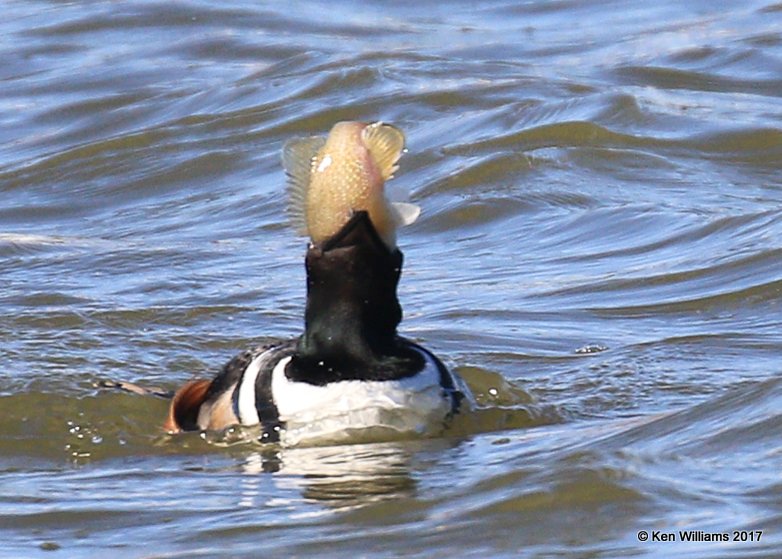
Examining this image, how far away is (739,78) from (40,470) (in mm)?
8692

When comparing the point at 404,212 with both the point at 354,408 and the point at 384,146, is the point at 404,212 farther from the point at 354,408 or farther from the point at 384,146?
the point at 354,408

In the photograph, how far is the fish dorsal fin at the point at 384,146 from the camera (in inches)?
249

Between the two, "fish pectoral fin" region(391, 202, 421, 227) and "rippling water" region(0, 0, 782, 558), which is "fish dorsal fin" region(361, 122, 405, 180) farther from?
"rippling water" region(0, 0, 782, 558)

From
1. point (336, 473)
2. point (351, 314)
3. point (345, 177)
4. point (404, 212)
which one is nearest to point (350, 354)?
point (351, 314)

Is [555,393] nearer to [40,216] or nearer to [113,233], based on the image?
[113,233]

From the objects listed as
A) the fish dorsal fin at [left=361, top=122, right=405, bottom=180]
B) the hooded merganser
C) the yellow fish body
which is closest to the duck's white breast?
the hooded merganser

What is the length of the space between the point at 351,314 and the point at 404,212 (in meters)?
0.40

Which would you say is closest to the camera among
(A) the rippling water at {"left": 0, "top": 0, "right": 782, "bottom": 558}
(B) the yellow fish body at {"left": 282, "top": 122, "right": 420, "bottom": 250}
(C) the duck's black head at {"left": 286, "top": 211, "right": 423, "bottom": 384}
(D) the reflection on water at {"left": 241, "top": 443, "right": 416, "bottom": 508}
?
(A) the rippling water at {"left": 0, "top": 0, "right": 782, "bottom": 558}

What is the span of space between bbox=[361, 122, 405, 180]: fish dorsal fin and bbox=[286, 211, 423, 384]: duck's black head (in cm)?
22

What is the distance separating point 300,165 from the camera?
6438mm

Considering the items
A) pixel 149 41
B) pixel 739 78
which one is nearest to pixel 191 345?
pixel 739 78

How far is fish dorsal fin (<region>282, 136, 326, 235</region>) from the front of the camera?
6426mm

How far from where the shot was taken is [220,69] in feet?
51.7

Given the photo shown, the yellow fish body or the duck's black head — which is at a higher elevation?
the yellow fish body
